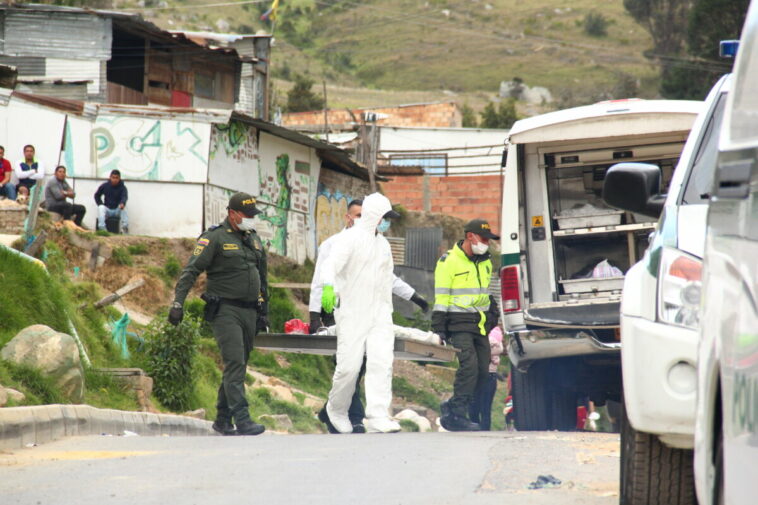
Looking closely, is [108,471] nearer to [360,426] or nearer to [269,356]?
[360,426]

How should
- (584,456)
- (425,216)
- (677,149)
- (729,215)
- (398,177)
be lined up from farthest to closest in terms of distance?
(398,177), (425,216), (677,149), (584,456), (729,215)

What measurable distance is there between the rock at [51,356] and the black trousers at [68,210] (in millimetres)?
11442

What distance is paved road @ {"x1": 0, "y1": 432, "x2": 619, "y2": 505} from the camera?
20.0ft

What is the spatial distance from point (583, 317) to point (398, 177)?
31148 millimetres

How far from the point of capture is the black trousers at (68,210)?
2244 centimetres

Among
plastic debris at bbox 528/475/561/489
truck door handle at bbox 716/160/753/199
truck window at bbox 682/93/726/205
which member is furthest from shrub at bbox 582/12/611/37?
truck door handle at bbox 716/160/753/199

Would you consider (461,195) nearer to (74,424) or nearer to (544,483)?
(74,424)

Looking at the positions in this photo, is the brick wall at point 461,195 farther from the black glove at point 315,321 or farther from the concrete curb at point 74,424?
the black glove at point 315,321

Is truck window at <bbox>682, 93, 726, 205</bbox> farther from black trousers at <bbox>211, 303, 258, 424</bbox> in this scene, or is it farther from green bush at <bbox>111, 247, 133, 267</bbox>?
green bush at <bbox>111, 247, 133, 267</bbox>

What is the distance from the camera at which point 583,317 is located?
1001 centimetres

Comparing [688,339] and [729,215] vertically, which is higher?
[729,215]

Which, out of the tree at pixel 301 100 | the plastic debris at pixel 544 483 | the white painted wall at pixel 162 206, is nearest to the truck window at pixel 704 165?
the plastic debris at pixel 544 483

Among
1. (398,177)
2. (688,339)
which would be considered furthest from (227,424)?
(398,177)

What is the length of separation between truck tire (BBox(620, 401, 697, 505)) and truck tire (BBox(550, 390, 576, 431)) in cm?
602
